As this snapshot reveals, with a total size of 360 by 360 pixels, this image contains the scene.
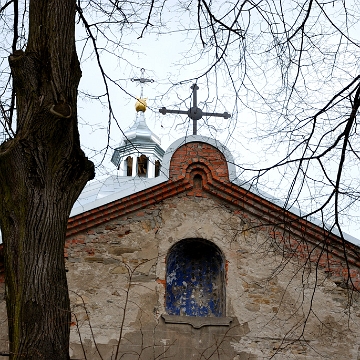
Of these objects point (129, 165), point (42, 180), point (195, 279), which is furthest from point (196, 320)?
point (129, 165)

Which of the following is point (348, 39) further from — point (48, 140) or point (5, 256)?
point (5, 256)

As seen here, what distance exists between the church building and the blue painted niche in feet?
0.05

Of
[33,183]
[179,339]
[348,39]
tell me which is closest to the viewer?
[33,183]

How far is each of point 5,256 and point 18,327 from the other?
51 cm

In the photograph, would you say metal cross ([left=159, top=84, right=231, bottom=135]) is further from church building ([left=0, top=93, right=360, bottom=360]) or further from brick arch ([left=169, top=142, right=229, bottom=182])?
brick arch ([left=169, top=142, right=229, bottom=182])

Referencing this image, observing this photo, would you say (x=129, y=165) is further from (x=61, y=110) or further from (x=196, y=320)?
(x=61, y=110)

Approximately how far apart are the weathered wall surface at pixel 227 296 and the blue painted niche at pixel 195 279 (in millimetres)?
239

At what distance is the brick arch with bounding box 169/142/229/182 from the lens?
387 inches

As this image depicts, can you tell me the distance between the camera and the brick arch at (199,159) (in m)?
9.83

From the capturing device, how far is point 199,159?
389 inches

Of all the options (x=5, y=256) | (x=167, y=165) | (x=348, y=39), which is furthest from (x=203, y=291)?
(x=5, y=256)

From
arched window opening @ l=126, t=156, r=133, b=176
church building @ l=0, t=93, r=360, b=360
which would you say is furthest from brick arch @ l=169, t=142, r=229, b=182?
arched window opening @ l=126, t=156, r=133, b=176

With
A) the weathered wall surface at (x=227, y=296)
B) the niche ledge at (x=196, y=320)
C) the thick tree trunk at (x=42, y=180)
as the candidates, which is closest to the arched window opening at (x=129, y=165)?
the weathered wall surface at (x=227, y=296)

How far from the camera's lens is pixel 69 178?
487cm
